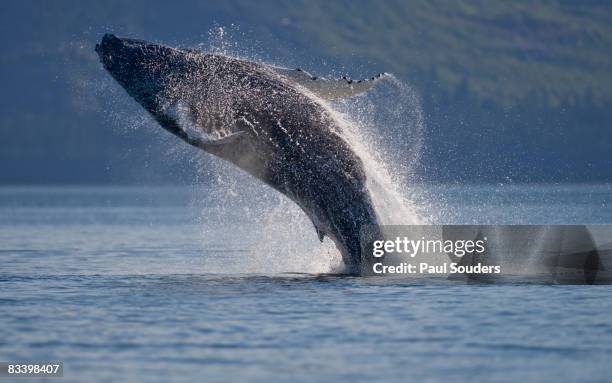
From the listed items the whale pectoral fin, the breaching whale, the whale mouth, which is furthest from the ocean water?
the whale pectoral fin

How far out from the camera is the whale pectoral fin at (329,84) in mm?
20688

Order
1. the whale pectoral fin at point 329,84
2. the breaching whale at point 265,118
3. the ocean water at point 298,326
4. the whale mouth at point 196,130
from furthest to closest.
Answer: the whale pectoral fin at point 329,84 → the breaching whale at point 265,118 → the whale mouth at point 196,130 → the ocean water at point 298,326

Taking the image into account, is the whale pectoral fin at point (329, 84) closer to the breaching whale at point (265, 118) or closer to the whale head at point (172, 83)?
the breaching whale at point (265, 118)

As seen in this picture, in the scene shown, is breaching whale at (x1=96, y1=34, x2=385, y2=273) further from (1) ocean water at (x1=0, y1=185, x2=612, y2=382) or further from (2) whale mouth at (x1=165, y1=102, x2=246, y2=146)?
(1) ocean water at (x1=0, y1=185, x2=612, y2=382)

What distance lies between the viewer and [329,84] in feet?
68.2

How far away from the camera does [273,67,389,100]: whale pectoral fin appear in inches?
814

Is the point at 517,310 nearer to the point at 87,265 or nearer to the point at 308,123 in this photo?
the point at 308,123

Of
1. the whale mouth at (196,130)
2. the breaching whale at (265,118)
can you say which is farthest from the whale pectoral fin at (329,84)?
the whale mouth at (196,130)

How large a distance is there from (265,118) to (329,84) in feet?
4.37

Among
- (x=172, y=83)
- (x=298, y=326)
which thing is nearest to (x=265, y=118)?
(x=172, y=83)

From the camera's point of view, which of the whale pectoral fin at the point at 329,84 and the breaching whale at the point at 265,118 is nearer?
the breaching whale at the point at 265,118

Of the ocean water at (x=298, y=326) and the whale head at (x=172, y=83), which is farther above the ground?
the whale head at (x=172, y=83)

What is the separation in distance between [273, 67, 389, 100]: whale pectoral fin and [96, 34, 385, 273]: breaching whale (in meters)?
0.02

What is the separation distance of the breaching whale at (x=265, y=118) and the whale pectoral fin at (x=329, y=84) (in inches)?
0.9
